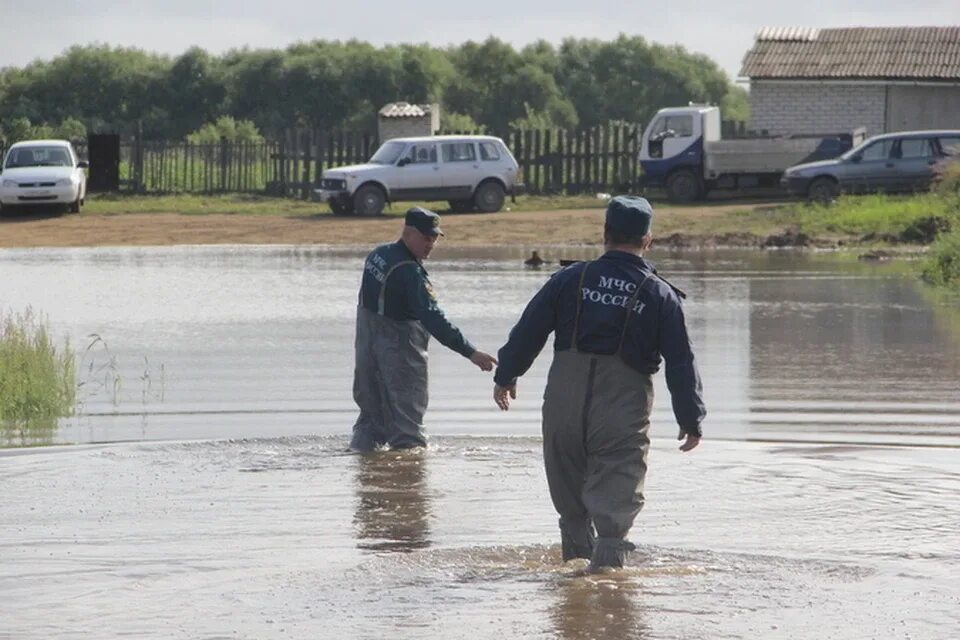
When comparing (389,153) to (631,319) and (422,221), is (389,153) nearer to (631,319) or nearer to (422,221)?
(422,221)

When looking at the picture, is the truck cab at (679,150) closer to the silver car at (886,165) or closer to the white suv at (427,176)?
the white suv at (427,176)

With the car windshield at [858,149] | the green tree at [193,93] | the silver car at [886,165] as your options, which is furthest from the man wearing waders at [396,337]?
the green tree at [193,93]

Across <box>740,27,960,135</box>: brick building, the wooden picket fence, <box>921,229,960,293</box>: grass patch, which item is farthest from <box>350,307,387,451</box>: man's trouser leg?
<box>740,27,960,135</box>: brick building

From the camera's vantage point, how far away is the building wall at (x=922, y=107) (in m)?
44.1

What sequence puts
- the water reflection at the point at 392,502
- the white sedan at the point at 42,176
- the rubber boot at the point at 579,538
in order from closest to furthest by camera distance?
the rubber boot at the point at 579,538 → the water reflection at the point at 392,502 → the white sedan at the point at 42,176

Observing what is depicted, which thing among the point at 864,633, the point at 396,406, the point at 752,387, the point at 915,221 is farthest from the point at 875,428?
the point at 915,221

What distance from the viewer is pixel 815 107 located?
44.8 meters

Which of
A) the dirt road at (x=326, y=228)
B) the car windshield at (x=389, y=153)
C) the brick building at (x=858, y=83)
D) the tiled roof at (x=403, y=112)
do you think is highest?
the brick building at (x=858, y=83)

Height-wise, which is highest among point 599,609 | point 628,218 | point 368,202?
point 628,218

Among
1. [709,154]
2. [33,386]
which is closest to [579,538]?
[33,386]

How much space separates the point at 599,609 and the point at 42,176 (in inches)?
1306

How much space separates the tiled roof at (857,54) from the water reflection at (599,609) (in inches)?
1449

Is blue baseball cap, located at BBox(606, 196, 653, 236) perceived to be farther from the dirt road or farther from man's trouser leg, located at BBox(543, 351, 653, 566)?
the dirt road

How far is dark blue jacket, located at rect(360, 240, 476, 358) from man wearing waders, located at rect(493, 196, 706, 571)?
3403mm
